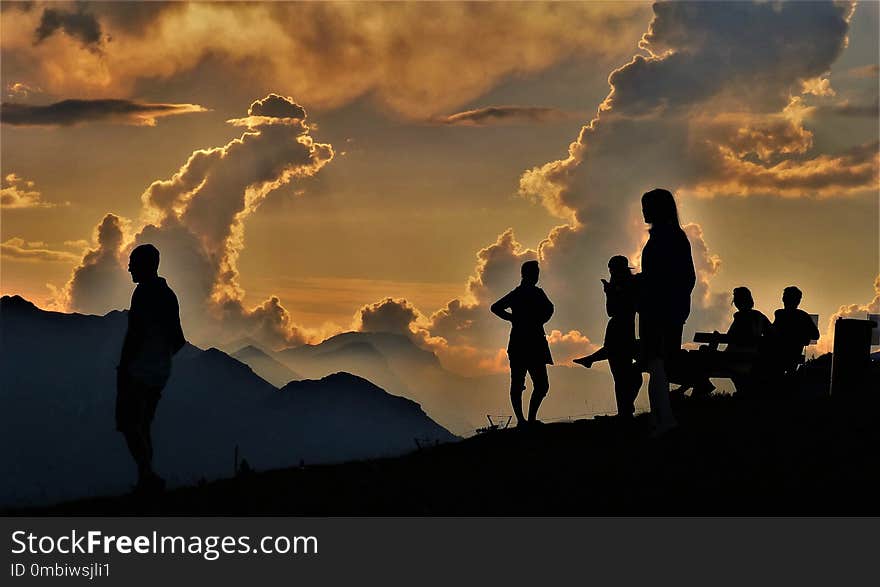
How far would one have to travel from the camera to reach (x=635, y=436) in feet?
51.0

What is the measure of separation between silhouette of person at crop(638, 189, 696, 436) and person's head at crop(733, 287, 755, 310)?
7.14 meters

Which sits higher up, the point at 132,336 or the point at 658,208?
the point at 658,208

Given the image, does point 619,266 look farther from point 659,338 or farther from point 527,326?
point 659,338

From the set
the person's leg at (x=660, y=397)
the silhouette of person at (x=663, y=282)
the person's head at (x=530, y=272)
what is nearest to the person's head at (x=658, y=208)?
the silhouette of person at (x=663, y=282)

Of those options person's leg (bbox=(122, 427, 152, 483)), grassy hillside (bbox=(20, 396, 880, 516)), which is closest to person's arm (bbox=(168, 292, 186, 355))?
person's leg (bbox=(122, 427, 152, 483))

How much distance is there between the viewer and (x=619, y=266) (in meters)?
16.8

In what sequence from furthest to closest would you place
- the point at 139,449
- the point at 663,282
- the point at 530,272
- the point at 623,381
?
the point at 530,272 → the point at 623,381 → the point at 139,449 → the point at 663,282

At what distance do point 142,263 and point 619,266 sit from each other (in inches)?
263

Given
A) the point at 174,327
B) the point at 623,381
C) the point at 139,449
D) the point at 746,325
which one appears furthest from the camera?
the point at 746,325

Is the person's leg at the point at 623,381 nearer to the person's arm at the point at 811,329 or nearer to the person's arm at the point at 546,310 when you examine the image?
the person's arm at the point at 546,310

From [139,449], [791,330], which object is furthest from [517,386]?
[139,449]

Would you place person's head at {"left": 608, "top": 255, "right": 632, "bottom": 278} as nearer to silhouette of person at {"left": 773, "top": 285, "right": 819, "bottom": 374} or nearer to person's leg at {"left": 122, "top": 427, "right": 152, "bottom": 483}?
silhouette of person at {"left": 773, "top": 285, "right": 819, "bottom": 374}
